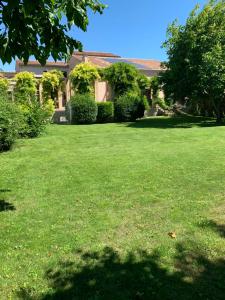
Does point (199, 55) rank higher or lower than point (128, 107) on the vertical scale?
higher

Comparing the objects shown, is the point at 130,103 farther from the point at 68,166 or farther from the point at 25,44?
the point at 25,44

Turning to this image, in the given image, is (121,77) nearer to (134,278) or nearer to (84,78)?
(84,78)

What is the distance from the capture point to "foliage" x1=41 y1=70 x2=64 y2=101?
27766 mm

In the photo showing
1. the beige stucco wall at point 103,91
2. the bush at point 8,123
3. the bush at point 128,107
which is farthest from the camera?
the beige stucco wall at point 103,91

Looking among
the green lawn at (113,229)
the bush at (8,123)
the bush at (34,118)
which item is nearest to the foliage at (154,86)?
the bush at (34,118)

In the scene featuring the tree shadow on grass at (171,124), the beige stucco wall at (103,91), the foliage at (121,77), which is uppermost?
the foliage at (121,77)

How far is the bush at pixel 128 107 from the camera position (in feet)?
82.3

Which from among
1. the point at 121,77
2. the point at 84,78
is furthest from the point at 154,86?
the point at 84,78

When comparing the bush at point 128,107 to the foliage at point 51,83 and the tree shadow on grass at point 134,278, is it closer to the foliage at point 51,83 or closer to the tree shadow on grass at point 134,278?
the foliage at point 51,83

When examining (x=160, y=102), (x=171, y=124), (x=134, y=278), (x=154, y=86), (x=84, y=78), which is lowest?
(x=134, y=278)

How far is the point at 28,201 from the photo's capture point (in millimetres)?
6402

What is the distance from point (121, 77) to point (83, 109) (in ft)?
14.9

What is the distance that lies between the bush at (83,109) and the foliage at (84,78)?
2.04m

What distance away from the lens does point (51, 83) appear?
2775 centimetres
